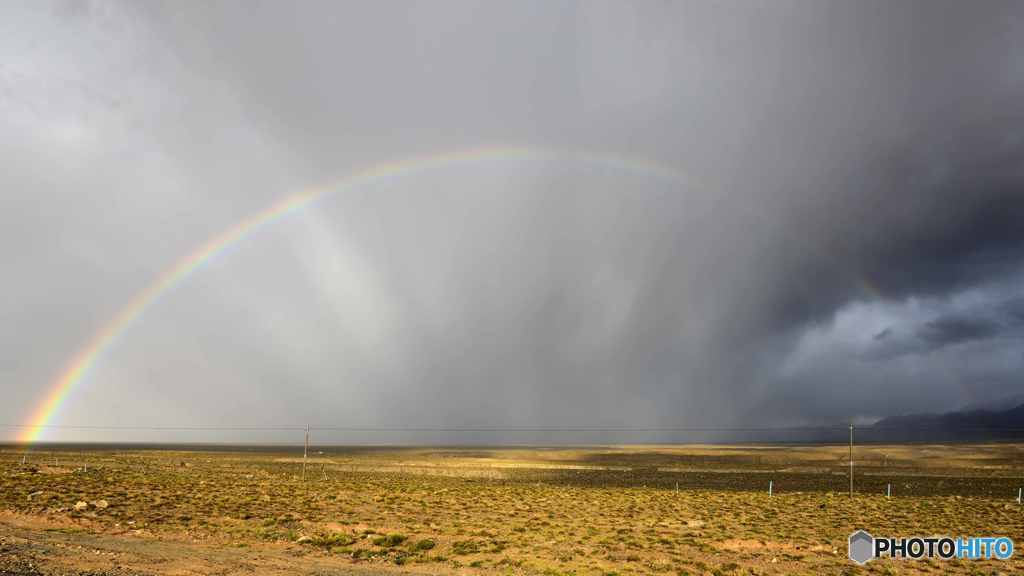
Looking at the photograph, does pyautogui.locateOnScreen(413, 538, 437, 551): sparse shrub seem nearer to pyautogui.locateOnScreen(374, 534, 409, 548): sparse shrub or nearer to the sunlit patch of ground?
the sunlit patch of ground

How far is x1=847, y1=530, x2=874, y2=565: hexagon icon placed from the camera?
25.6 metres

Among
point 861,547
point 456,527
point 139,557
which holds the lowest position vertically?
point 456,527

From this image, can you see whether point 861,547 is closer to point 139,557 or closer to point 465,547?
point 465,547

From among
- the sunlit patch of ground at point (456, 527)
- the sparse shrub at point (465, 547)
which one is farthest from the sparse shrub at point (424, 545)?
the sparse shrub at point (465, 547)

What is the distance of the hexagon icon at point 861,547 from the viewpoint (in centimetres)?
2564

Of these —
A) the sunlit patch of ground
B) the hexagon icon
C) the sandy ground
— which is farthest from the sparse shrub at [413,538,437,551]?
the hexagon icon

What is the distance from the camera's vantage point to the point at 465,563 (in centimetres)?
2314

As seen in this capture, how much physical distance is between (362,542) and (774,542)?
1947 centimetres

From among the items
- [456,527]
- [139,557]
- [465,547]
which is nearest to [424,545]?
[465,547]

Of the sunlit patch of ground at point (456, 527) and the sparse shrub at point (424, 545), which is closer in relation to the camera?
the sunlit patch of ground at point (456, 527)

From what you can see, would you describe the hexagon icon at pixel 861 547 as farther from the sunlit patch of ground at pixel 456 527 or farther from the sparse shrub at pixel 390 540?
the sparse shrub at pixel 390 540

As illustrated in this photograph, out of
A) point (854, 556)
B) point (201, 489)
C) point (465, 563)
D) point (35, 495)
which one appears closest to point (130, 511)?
point (35, 495)

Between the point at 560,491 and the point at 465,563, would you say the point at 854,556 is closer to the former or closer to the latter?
the point at 465,563

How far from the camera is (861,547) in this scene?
2816 cm
